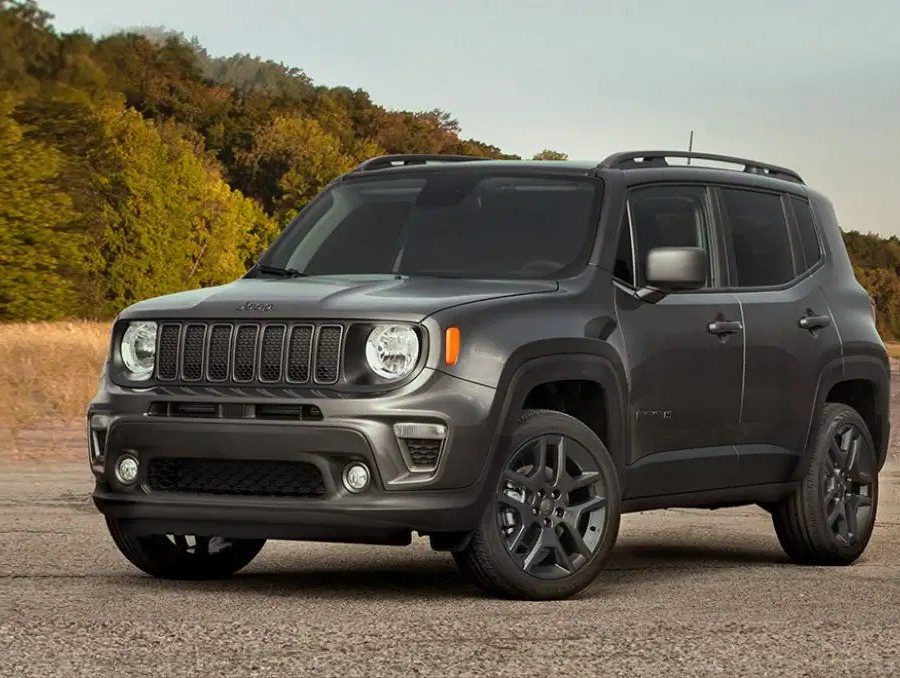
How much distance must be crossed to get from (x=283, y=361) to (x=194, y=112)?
12268 cm

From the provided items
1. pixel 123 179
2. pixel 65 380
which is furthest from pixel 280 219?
pixel 65 380

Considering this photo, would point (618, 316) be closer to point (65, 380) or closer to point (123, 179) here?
point (65, 380)

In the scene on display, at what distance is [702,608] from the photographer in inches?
332

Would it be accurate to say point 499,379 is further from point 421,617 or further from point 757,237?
point 757,237

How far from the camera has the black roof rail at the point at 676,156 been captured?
32.2 ft

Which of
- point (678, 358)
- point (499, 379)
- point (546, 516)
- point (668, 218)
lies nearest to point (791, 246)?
point (668, 218)

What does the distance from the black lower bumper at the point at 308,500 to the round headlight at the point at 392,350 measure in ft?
0.99

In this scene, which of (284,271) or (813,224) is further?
(813,224)

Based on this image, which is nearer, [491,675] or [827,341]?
[491,675]

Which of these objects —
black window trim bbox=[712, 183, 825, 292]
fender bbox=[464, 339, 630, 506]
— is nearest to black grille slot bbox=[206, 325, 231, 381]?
fender bbox=[464, 339, 630, 506]

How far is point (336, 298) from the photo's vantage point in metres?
8.47

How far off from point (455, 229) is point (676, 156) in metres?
1.45

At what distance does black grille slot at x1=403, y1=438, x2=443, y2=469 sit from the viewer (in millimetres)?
8211

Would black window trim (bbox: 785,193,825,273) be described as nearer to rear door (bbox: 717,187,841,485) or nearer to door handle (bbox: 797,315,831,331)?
rear door (bbox: 717,187,841,485)
